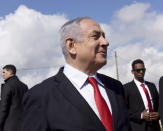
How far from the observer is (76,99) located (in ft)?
8.37

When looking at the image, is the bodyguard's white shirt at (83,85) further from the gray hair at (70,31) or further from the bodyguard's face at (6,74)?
the bodyguard's face at (6,74)

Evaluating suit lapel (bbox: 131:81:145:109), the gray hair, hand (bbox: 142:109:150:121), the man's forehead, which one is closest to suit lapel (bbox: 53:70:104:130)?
the gray hair

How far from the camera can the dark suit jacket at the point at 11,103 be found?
7.13 m

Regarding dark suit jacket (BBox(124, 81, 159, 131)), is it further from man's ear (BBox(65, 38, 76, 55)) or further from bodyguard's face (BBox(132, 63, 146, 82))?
man's ear (BBox(65, 38, 76, 55))

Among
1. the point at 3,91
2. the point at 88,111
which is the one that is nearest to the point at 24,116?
the point at 88,111

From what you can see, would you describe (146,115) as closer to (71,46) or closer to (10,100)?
(10,100)

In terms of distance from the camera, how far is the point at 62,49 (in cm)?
291

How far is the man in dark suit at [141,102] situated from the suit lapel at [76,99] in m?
4.04

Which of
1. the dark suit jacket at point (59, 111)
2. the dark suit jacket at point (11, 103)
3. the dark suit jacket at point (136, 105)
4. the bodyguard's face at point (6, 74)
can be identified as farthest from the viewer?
the bodyguard's face at point (6, 74)

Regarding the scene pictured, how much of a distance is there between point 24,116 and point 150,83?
4679mm

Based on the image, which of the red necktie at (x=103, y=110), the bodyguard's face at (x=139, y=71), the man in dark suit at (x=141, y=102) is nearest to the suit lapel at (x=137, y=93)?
the man in dark suit at (x=141, y=102)

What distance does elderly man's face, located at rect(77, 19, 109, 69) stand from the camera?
2713 millimetres

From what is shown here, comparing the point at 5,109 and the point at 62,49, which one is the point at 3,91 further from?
the point at 62,49

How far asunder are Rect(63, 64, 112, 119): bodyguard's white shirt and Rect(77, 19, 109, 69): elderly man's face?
0.10m
